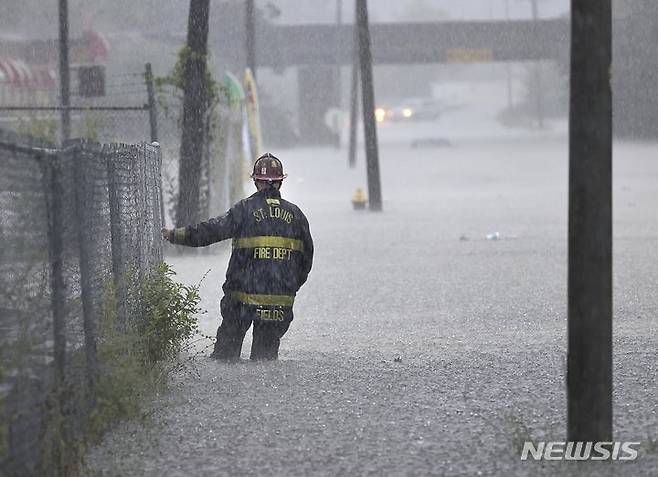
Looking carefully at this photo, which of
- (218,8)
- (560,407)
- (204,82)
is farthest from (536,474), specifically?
(218,8)

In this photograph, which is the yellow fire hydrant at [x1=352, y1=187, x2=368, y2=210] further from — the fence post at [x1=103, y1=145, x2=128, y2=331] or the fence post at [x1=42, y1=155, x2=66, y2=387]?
the fence post at [x1=42, y1=155, x2=66, y2=387]

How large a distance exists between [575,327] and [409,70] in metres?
174

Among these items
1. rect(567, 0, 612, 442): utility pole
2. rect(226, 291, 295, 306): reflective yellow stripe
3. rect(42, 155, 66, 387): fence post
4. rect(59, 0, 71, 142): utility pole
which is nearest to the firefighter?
rect(226, 291, 295, 306): reflective yellow stripe

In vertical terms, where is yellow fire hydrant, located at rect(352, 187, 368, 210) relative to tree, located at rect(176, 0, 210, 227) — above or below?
below

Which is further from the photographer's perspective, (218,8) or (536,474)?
(218,8)

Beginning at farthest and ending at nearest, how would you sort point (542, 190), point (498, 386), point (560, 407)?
point (542, 190) < point (498, 386) < point (560, 407)

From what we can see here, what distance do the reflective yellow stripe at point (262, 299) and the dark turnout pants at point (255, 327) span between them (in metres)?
0.03

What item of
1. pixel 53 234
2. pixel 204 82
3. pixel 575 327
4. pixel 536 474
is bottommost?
pixel 536 474

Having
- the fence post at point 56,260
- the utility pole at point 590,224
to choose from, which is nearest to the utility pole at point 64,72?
the fence post at point 56,260

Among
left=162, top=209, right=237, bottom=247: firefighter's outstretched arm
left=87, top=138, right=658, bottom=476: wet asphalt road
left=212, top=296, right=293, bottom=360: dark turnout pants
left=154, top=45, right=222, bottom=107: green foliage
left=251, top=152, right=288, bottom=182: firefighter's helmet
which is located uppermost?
left=154, top=45, right=222, bottom=107: green foliage

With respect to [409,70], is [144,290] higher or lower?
lower

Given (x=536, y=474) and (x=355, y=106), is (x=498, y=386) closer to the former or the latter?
(x=536, y=474)

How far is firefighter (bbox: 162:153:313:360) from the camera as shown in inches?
387

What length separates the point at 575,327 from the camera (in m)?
6.60
